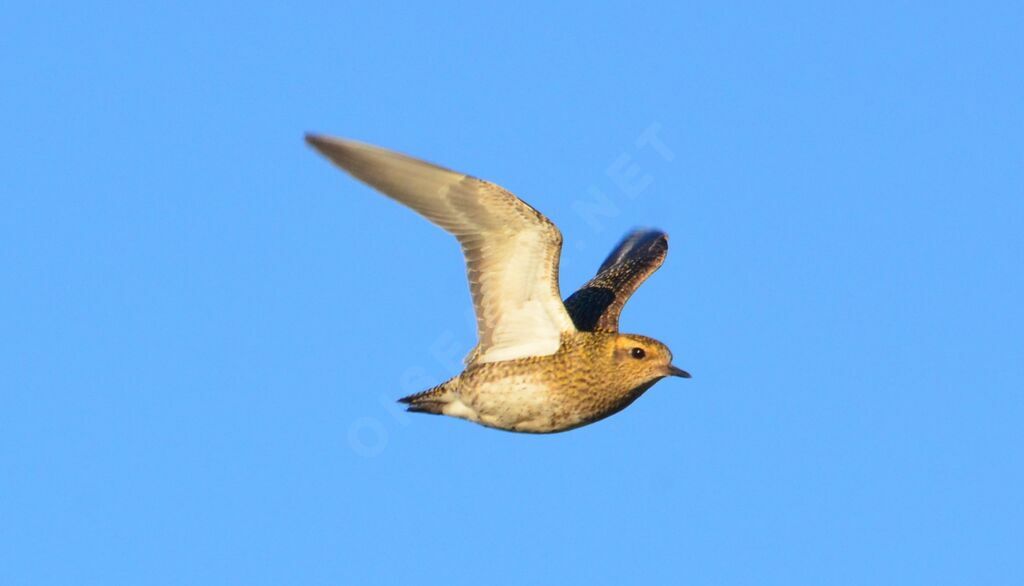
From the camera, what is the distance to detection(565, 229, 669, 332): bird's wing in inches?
613

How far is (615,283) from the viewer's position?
659 inches

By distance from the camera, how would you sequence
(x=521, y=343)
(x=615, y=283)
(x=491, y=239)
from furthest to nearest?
(x=615, y=283) < (x=521, y=343) < (x=491, y=239)

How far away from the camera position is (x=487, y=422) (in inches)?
552

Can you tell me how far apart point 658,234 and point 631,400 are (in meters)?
5.27

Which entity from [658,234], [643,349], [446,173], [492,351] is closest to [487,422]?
[492,351]

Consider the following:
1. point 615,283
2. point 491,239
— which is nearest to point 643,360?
point 491,239

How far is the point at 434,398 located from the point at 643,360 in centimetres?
206

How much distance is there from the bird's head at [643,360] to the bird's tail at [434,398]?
1611mm

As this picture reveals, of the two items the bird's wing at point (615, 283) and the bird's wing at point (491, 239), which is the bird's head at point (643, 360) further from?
the bird's wing at point (615, 283)

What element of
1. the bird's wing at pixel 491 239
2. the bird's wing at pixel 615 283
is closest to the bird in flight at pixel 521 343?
the bird's wing at pixel 491 239

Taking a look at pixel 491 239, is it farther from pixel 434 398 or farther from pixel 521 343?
pixel 434 398

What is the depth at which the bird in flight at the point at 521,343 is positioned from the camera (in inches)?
516

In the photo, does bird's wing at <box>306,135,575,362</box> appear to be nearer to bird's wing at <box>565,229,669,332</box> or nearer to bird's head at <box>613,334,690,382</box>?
bird's head at <box>613,334,690,382</box>

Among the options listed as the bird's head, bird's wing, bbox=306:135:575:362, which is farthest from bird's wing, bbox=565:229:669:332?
bird's wing, bbox=306:135:575:362
